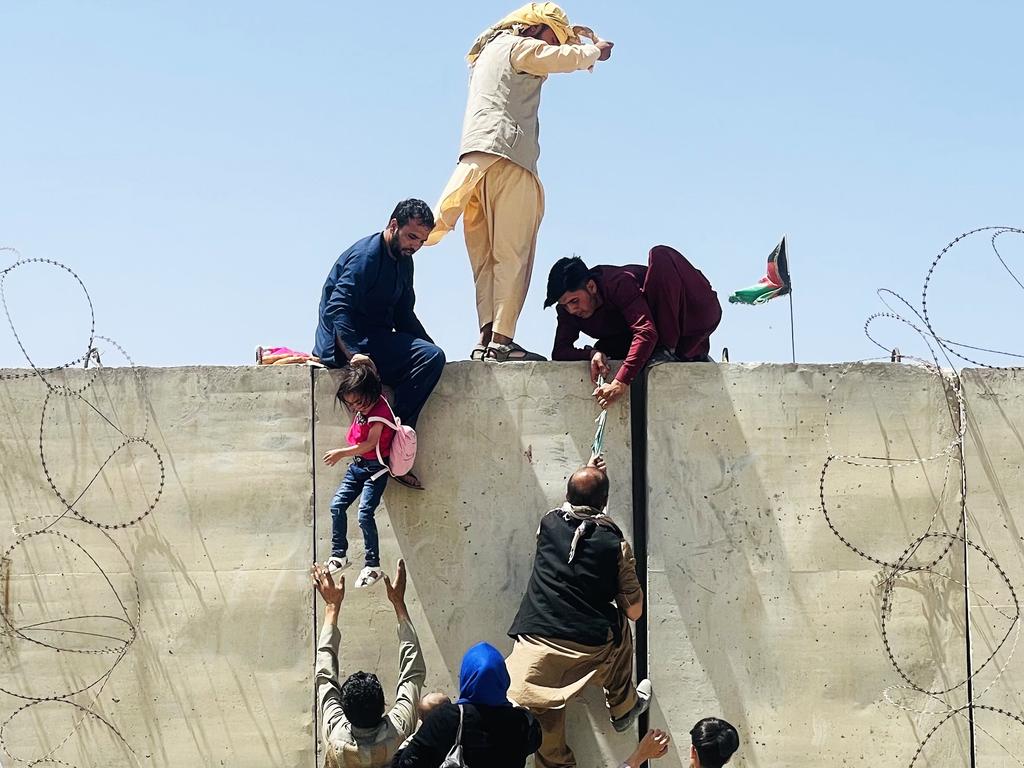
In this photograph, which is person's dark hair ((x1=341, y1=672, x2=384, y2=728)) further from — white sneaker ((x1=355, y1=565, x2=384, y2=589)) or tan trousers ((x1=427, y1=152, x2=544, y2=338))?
tan trousers ((x1=427, y1=152, x2=544, y2=338))

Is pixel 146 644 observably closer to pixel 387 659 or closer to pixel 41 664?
pixel 41 664

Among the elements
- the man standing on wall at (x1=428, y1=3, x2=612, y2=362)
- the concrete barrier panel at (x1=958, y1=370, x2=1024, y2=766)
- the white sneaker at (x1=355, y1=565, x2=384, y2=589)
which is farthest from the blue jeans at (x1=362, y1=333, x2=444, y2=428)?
the concrete barrier panel at (x1=958, y1=370, x2=1024, y2=766)

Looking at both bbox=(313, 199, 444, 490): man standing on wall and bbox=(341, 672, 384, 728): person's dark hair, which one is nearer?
bbox=(341, 672, 384, 728): person's dark hair

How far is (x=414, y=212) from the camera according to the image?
22.7 ft

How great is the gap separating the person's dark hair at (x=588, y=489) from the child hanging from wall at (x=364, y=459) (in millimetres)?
948

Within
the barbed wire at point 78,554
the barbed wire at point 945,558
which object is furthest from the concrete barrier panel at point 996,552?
the barbed wire at point 78,554

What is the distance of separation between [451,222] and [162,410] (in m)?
1.87

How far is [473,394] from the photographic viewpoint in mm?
7168

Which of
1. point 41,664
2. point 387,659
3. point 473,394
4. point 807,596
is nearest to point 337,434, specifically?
point 473,394

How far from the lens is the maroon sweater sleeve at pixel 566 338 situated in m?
7.36

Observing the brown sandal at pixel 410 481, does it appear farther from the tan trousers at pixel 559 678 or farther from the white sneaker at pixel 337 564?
the tan trousers at pixel 559 678

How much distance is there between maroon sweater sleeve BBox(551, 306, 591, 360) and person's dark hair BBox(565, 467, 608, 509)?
92 cm

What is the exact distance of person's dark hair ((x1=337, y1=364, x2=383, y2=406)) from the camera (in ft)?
21.5

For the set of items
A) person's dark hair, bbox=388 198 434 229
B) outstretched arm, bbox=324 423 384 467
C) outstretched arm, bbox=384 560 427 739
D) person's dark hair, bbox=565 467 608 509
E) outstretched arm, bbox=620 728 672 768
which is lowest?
outstretched arm, bbox=620 728 672 768
